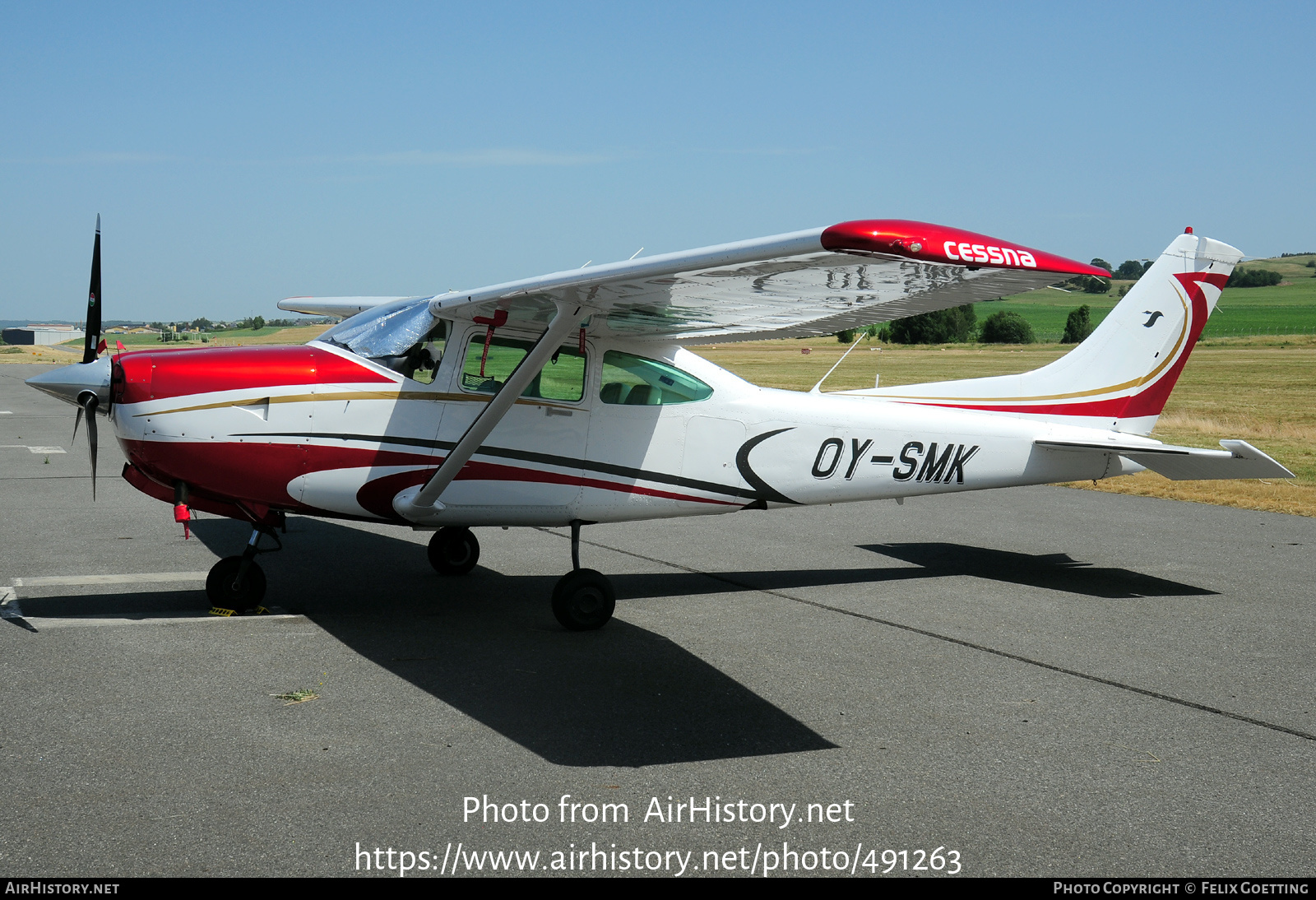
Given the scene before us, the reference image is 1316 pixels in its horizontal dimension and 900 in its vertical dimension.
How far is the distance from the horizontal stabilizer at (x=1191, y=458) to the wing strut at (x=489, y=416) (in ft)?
13.8

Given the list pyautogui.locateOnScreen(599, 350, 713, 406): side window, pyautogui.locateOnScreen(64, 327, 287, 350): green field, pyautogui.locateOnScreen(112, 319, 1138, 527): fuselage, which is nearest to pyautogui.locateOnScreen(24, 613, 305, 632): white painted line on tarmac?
pyautogui.locateOnScreen(112, 319, 1138, 527): fuselage

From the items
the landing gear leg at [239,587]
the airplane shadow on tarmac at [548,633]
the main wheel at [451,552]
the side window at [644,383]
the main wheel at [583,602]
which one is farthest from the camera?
the main wheel at [451,552]

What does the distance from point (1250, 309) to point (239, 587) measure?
359 feet

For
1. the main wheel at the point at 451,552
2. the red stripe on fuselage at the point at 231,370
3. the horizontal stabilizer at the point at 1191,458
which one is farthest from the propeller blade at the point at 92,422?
the horizontal stabilizer at the point at 1191,458

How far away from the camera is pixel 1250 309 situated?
97.9 m

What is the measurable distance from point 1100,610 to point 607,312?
4.00 meters

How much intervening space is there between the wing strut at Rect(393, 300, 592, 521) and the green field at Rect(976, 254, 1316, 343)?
6186cm

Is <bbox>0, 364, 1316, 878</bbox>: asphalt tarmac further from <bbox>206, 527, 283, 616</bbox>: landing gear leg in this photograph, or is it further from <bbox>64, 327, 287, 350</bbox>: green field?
<bbox>64, 327, 287, 350</bbox>: green field

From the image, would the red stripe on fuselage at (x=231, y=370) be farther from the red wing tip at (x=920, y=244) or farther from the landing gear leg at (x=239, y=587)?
the red wing tip at (x=920, y=244)

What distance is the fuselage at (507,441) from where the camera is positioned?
20.1 feet

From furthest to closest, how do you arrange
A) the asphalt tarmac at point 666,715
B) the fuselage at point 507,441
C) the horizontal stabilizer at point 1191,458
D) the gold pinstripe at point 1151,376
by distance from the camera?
1. the gold pinstripe at point 1151,376
2. the horizontal stabilizer at point 1191,458
3. the fuselage at point 507,441
4. the asphalt tarmac at point 666,715

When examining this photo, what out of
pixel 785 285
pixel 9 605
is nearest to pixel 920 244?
pixel 785 285

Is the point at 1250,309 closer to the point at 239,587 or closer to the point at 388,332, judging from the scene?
the point at 388,332

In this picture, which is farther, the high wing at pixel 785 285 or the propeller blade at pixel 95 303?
the propeller blade at pixel 95 303
